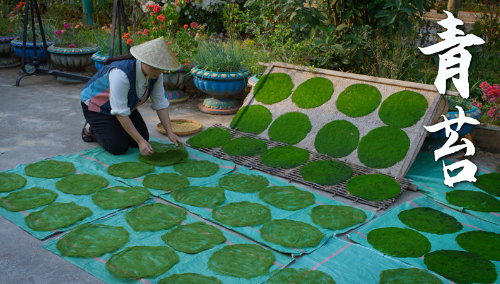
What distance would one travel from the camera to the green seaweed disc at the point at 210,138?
404 cm

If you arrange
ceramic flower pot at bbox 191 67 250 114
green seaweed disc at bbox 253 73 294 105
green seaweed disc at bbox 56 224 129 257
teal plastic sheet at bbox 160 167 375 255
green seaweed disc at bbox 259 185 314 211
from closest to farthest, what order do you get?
green seaweed disc at bbox 56 224 129 257
teal plastic sheet at bbox 160 167 375 255
green seaweed disc at bbox 259 185 314 211
green seaweed disc at bbox 253 73 294 105
ceramic flower pot at bbox 191 67 250 114

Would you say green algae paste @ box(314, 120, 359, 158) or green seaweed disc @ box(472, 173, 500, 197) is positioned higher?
green algae paste @ box(314, 120, 359, 158)

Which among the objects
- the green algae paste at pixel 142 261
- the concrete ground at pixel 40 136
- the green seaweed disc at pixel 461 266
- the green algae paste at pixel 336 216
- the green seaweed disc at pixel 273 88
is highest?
the green seaweed disc at pixel 273 88

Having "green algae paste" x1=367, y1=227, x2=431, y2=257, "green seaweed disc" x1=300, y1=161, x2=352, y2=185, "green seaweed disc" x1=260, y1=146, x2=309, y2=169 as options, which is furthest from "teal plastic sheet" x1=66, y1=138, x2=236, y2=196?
"green algae paste" x1=367, y1=227, x2=431, y2=257

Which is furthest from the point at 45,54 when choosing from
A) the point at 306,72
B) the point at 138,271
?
the point at 138,271

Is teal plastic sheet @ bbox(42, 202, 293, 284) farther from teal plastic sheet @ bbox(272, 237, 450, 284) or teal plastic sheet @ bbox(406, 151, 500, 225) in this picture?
teal plastic sheet @ bbox(406, 151, 500, 225)

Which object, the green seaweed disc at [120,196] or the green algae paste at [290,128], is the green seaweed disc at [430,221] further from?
the green seaweed disc at [120,196]

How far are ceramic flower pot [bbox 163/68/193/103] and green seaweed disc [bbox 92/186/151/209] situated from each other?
2314 mm

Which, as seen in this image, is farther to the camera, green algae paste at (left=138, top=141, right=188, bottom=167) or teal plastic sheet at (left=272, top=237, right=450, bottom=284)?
green algae paste at (left=138, top=141, right=188, bottom=167)

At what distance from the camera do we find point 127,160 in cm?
368

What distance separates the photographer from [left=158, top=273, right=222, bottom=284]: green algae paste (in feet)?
7.14

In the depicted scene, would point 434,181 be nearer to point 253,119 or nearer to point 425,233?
point 425,233

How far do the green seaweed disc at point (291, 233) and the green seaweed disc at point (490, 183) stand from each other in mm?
1499

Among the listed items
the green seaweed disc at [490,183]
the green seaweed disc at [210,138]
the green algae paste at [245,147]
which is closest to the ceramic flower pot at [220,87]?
the green seaweed disc at [210,138]
